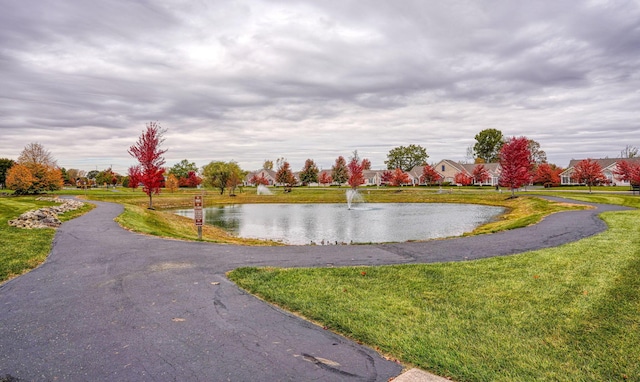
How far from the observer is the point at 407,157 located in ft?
411

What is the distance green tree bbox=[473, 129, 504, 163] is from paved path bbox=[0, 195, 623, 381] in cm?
11449

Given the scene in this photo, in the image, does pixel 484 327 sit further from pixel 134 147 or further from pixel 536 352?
pixel 134 147

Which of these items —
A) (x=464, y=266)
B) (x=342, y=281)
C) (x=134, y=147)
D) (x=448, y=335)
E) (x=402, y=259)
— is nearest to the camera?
(x=448, y=335)

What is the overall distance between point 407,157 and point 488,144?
26.2m

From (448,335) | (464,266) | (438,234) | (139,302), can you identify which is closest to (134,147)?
(438,234)

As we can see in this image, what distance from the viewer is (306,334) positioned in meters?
5.43

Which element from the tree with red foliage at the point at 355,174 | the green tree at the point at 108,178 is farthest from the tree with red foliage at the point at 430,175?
the green tree at the point at 108,178

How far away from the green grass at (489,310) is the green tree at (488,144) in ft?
374

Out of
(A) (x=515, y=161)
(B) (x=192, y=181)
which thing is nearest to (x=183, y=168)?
(B) (x=192, y=181)

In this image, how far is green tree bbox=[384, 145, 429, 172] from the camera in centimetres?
12419

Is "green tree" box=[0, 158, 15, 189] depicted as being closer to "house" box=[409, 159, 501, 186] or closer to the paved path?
the paved path

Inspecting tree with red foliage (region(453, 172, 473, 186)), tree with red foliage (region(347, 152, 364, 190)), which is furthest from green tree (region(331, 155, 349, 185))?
tree with red foliage (region(453, 172, 473, 186))

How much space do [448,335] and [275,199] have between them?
59.1 m

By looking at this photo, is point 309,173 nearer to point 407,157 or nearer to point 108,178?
point 407,157
